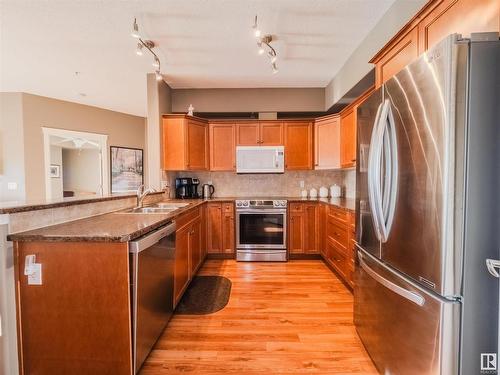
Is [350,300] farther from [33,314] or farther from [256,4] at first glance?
[256,4]

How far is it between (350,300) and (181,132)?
10.00 ft

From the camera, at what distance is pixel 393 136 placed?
1353 millimetres

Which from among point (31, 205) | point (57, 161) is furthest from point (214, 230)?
point (57, 161)

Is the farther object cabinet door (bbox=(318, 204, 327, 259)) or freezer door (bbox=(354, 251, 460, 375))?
cabinet door (bbox=(318, 204, 327, 259))

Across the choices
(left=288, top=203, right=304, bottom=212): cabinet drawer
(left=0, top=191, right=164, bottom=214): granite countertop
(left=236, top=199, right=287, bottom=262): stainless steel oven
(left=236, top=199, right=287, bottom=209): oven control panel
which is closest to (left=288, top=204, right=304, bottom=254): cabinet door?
(left=288, top=203, right=304, bottom=212): cabinet drawer

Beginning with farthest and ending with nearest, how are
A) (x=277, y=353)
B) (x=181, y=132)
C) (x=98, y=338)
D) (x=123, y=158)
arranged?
(x=123, y=158) → (x=181, y=132) → (x=277, y=353) → (x=98, y=338)

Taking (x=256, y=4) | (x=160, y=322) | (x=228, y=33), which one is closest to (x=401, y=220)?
(x=160, y=322)

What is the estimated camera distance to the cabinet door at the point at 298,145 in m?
4.02

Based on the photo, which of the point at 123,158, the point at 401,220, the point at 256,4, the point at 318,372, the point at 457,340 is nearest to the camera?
the point at 457,340

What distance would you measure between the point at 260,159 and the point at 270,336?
2583mm

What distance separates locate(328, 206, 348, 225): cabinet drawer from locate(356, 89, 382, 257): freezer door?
98 cm

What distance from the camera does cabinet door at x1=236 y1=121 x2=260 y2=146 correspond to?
4.03 metres

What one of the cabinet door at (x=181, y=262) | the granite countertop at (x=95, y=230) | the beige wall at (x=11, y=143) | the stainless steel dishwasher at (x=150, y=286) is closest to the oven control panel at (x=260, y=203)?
the cabinet door at (x=181, y=262)

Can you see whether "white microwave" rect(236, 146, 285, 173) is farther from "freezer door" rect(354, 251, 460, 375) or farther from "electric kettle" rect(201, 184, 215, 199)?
"freezer door" rect(354, 251, 460, 375)
